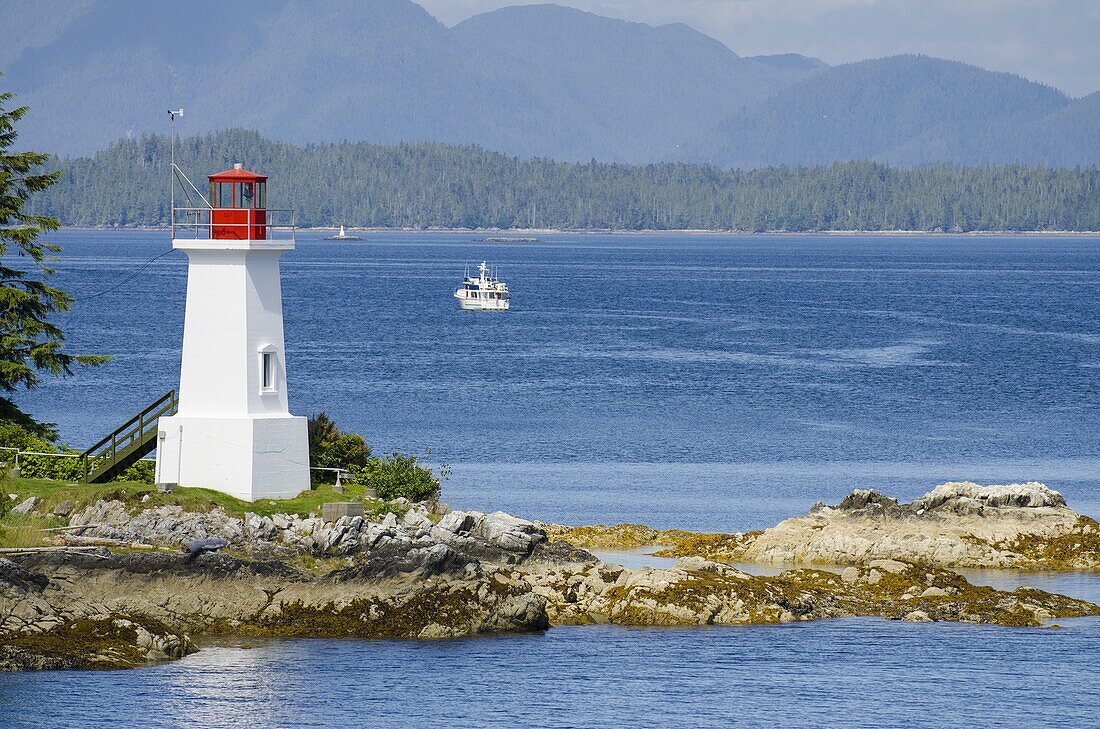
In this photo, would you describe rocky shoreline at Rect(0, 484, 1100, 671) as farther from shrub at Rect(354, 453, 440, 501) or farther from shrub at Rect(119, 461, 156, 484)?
shrub at Rect(119, 461, 156, 484)

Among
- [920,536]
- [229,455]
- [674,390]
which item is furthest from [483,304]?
[229,455]

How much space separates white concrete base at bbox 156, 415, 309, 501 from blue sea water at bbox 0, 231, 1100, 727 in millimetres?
4509

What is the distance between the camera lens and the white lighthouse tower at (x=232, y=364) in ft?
101

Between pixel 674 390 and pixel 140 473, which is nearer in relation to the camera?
pixel 140 473

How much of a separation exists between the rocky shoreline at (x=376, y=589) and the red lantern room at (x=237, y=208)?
5184 millimetres

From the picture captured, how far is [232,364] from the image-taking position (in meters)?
30.8

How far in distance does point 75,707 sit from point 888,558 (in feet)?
55.7

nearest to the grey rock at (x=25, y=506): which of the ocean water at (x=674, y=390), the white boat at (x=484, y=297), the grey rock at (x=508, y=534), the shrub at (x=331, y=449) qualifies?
the shrub at (x=331, y=449)

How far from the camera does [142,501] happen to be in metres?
29.9

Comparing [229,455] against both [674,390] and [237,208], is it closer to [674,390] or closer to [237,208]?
[237,208]

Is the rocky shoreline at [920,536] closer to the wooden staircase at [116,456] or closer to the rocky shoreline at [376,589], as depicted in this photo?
the rocky shoreline at [376,589]

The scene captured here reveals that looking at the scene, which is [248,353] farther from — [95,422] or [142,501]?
[95,422]

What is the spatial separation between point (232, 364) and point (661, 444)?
2365 centimetres

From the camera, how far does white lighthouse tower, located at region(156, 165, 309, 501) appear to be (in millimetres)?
30703
